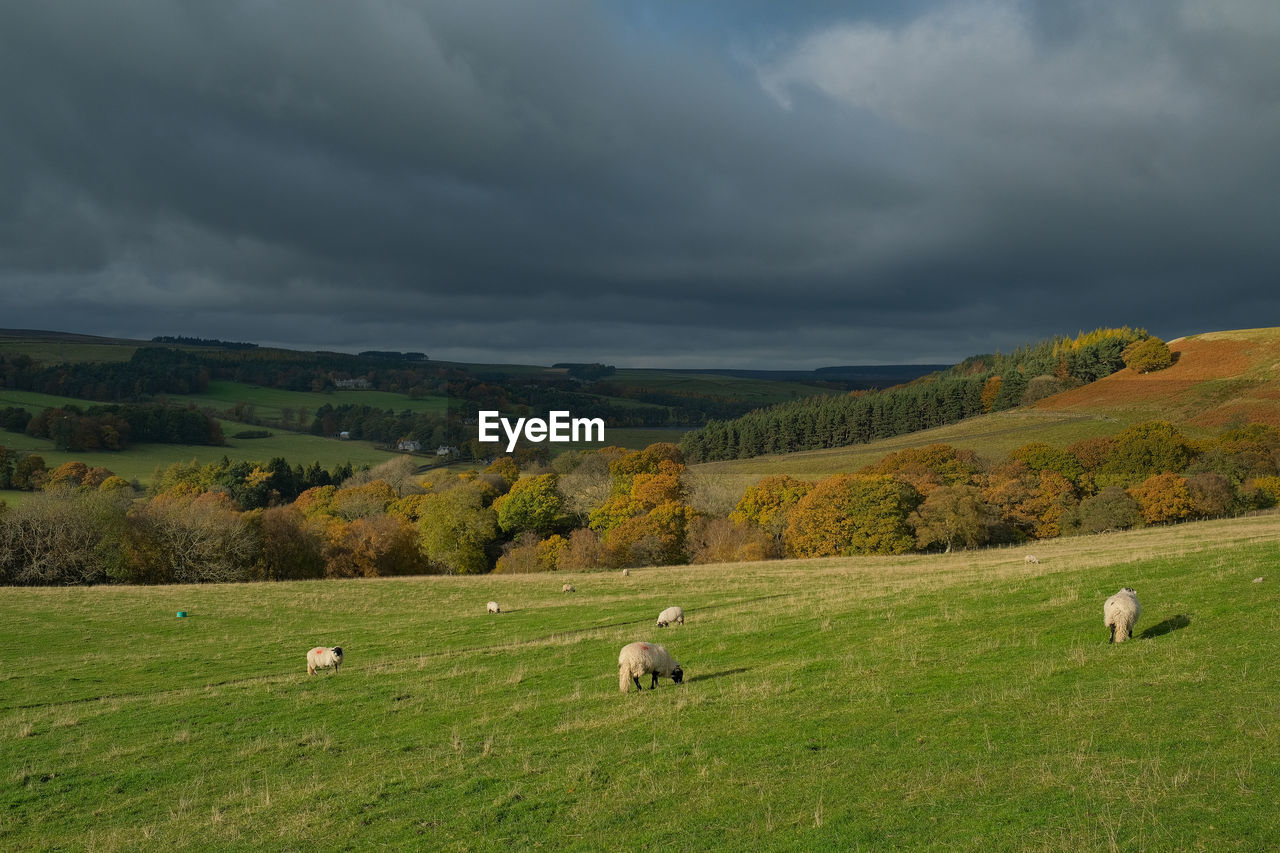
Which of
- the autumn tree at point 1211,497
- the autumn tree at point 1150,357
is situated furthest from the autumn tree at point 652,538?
the autumn tree at point 1150,357

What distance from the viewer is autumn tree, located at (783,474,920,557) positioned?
3105 inches

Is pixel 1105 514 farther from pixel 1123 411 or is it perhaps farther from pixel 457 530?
pixel 457 530

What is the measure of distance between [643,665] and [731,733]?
4.93 metres

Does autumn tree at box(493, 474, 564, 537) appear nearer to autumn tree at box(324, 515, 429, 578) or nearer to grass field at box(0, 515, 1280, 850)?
autumn tree at box(324, 515, 429, 578)

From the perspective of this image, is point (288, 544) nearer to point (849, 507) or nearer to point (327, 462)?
point (849, 507)

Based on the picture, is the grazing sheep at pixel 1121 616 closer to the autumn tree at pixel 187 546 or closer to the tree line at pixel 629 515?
the tree line at pixel 629 515

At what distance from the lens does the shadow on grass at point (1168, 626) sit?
1840 cm

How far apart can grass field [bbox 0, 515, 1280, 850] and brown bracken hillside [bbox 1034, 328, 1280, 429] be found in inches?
4653

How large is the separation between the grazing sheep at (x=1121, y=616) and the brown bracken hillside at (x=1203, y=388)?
120408mm

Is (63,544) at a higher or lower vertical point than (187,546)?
higher

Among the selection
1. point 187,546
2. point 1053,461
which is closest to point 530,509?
point 187,546

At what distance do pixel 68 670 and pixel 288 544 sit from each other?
55262mm

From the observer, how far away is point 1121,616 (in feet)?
60.2

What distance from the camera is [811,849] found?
31.7 ft
